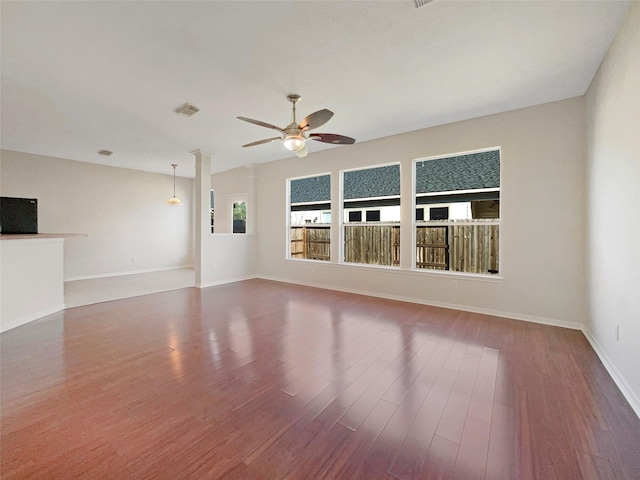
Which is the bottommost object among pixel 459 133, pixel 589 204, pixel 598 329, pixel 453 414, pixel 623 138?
pixel 453 414

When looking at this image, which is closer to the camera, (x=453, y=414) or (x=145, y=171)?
(x=453, y=414)

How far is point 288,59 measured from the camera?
8.63 ft

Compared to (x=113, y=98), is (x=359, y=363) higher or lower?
lower

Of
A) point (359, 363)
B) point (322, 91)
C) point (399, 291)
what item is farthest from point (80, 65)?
point (399, 291)

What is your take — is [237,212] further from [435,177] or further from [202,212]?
[435,177]

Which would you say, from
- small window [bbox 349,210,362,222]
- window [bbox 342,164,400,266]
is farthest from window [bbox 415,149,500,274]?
small window [bbox 349,210,362,222]

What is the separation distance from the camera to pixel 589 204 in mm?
3113

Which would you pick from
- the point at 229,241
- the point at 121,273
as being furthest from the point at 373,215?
the point at 121,273

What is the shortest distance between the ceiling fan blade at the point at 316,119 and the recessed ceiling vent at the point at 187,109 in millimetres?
1688

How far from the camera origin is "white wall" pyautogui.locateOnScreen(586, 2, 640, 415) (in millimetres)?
1944

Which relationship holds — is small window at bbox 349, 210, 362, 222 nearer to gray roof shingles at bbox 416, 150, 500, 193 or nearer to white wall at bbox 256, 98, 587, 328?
white wall at bbox 256, 98, 587, 328

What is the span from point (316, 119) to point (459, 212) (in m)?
3.20

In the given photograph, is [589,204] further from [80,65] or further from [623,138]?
[80,65]

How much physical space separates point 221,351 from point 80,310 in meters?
3.00
